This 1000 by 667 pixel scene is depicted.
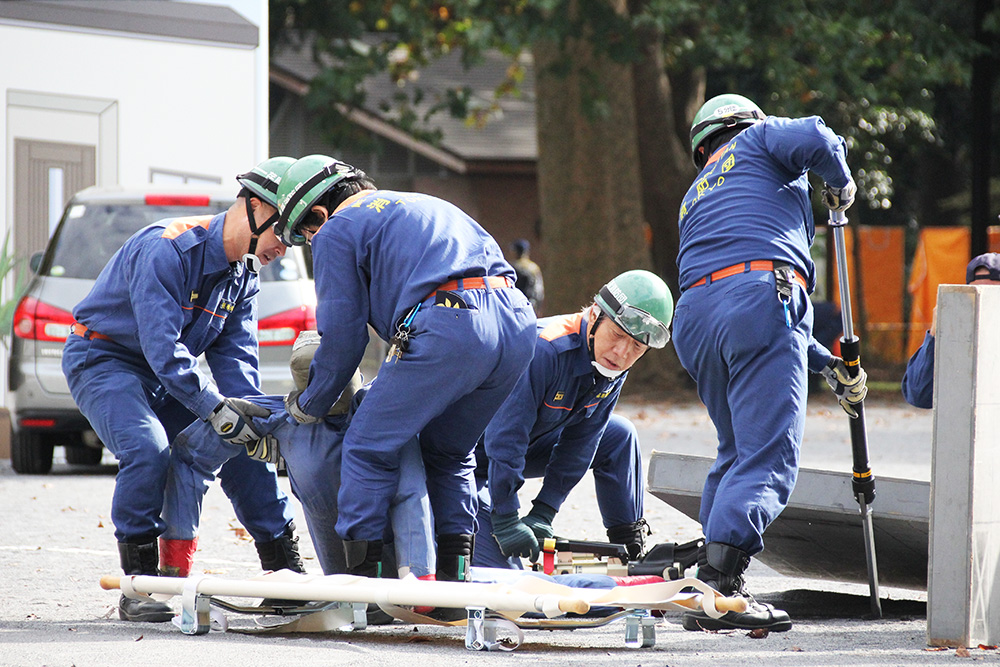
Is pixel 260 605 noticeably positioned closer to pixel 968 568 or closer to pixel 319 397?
pixel 319 397

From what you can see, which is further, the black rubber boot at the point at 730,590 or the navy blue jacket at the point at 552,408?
the navy blue jacket at the point at 552,408

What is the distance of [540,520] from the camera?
5.89m

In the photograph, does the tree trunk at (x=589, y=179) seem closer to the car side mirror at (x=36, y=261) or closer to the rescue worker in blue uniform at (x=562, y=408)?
the car side mirror at (x=36, y=261)

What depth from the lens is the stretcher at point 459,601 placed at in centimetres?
436

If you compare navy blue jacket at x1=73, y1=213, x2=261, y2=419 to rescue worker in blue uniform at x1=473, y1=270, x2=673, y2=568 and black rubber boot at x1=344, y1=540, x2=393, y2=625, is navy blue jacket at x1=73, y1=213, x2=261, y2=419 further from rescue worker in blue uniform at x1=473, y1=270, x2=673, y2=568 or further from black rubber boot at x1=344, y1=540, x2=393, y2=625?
rescue worker in blue uniform at x1=473, y1=270, x2=673, y2=568

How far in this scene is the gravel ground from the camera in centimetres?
436

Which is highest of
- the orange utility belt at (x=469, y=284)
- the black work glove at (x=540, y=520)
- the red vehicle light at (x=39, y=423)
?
the orange utility belt at (x=469, y=284)

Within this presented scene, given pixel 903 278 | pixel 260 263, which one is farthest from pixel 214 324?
pixel 903 278

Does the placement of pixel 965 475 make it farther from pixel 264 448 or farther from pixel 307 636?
pixel 264 448

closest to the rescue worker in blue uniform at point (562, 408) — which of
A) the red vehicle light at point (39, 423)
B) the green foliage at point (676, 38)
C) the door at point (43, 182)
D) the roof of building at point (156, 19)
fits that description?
the red vehicle light at point (39, 423)

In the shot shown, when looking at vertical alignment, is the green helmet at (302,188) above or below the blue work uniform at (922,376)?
above

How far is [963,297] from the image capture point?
457 centimetres

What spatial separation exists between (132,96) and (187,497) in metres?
7.54

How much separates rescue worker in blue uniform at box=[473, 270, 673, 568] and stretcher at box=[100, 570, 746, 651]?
0.73 metres
